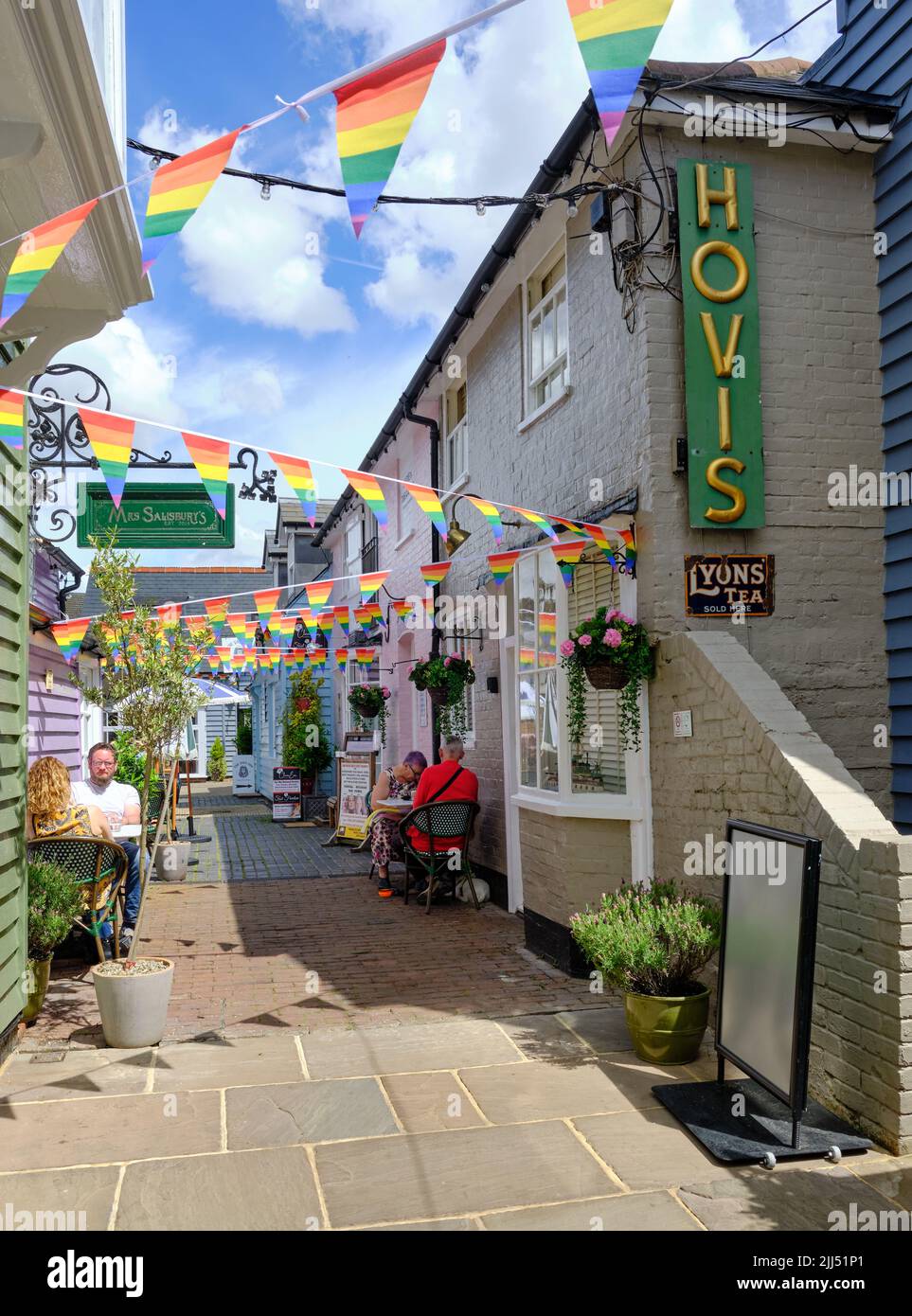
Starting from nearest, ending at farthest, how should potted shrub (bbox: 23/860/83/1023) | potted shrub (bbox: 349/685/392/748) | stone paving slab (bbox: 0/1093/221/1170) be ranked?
stone paving slab (bbox: 0/1093/221/1170) → potted shrub (bbox: 23/860/83/1023) → potted shrub (bbox: 349/685/392/748)

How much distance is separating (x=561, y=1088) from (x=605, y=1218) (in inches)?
50.0

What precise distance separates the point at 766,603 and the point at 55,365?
224 inches

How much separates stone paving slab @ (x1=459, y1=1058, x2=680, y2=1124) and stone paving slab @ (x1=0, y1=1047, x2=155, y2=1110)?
167 cm

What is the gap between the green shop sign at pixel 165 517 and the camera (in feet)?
30.6

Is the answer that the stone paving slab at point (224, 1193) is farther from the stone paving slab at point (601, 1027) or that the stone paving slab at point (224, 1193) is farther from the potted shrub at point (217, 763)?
the potted shrub at point (217, 763)

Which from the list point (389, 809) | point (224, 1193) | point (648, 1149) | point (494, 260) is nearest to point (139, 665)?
point (224, 1193)

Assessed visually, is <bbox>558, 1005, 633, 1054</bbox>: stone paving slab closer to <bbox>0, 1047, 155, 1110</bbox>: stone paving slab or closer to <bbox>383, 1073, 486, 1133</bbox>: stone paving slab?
<bbox>383, 1073, 486, 1133</bbox>: stone paving slab

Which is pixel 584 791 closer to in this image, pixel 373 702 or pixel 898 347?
pixel 898 347

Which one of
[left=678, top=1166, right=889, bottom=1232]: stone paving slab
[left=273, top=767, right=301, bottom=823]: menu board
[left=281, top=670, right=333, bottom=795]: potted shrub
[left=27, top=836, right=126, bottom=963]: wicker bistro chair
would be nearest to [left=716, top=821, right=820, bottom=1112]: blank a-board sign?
[left=678, top=1166, right=889, bottom=1232]: stone paving slab

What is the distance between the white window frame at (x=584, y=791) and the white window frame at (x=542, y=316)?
1387 mm

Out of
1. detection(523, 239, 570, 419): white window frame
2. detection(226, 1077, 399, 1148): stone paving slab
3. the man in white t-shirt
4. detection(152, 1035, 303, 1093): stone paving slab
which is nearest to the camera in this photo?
detection(226, 1077, 399, 1148): stone paving slab

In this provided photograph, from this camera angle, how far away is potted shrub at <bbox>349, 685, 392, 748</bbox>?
15.5m

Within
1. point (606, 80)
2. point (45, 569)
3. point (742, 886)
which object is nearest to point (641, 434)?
point (742, 886)

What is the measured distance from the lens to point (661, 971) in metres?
5.13
